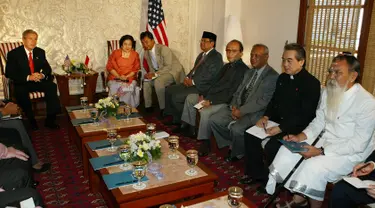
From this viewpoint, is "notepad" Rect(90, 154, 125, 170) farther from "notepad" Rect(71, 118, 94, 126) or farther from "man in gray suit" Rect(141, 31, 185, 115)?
"man in gray suit" Rect(141, 31, 185, 115)

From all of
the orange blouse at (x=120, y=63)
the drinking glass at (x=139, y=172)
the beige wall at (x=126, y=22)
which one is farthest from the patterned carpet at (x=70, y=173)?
the beige wall at (x=126, y=22)

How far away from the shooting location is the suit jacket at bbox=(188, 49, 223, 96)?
472cm

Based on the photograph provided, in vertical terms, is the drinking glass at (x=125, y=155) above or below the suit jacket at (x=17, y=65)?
below

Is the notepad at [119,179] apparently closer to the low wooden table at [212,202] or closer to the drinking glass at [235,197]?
the low wooden table at [212,202]

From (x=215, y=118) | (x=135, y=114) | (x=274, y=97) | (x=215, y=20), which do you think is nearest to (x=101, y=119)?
(x=135, y=114)

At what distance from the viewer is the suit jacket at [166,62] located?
553 centimetres

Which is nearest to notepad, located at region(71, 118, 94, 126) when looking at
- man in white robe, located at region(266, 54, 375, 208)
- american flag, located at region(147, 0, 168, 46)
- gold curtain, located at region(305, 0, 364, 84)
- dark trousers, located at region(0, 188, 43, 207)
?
dark trousers, located at region(0, 188, 43, 207)

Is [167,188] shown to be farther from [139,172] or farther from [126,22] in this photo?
[126,22]

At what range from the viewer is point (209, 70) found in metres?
4.73

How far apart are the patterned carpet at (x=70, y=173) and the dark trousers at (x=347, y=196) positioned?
70cm

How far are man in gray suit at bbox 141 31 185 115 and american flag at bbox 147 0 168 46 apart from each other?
401 millimetres

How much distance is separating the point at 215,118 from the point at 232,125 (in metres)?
0.28

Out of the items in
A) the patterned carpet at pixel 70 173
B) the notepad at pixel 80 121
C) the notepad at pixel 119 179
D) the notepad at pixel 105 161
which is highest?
the notepad at pixel 80 121

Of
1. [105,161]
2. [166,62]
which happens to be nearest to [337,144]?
[105,161]
